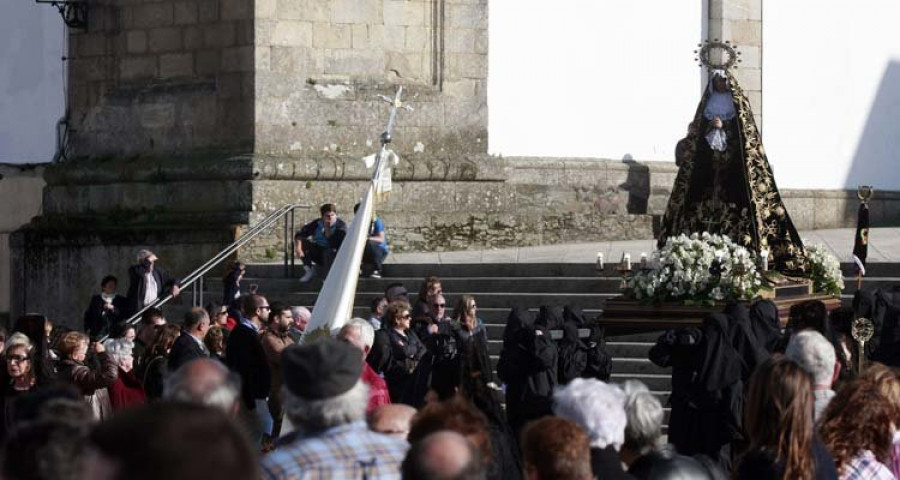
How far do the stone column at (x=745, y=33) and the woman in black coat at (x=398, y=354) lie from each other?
1150 cm

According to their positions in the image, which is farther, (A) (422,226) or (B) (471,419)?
(A) (422,226)

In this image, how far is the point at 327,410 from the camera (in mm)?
5090

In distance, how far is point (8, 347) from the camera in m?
10.2

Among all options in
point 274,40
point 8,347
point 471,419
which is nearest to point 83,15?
point 274,40

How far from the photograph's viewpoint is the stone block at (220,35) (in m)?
20.1

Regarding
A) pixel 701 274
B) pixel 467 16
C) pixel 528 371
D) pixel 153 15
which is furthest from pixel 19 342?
pixel 467 16

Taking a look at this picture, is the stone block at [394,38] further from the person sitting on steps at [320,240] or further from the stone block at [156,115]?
the person sitting on steps at [320,240]

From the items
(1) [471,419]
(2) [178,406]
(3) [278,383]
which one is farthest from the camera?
(3) [278,383]

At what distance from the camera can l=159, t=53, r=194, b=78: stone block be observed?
20562 mm

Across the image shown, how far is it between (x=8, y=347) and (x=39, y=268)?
35.9 ft

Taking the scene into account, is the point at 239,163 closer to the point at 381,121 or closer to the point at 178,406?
the point at 381,121

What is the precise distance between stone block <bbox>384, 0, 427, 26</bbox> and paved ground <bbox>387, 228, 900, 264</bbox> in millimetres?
2559

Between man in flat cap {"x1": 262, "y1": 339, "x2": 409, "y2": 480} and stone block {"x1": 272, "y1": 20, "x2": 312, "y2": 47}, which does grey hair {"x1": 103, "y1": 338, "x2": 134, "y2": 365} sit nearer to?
man in flat cap {"x1": 262, "y1": 339, "x2": 409, "y2": 480}

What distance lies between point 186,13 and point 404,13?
2.32 m
